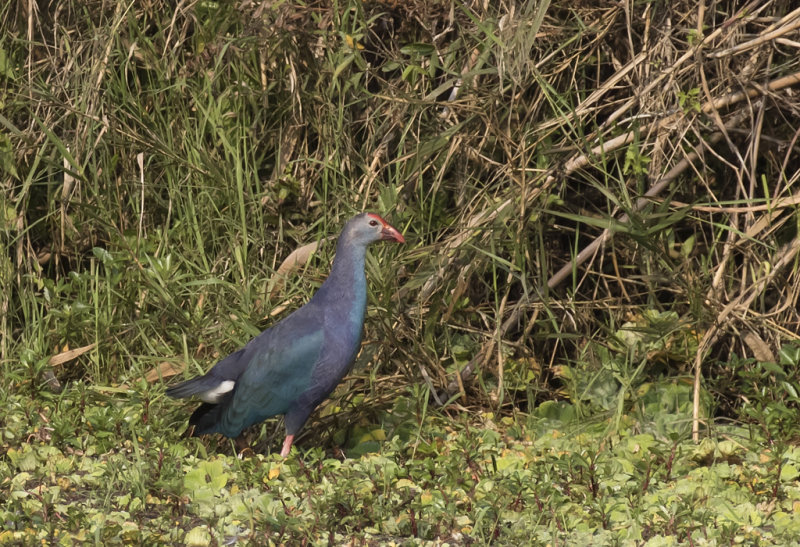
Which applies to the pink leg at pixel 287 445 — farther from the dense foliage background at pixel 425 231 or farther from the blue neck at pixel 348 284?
the blue neck at pixel 348 284

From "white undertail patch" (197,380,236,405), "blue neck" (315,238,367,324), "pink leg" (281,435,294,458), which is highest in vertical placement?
"blue neck" (315,238,367,324)

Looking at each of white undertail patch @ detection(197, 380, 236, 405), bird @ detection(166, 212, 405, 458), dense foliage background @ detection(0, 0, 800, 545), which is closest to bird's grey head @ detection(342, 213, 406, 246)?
bird @ detection(166, 212, 405, 458)

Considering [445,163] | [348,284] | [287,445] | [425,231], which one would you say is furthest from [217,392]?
[445,163]

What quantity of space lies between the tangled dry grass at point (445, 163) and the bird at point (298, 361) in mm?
300

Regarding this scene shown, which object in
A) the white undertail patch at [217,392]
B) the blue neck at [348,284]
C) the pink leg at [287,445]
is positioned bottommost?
the pink leg at [287,445]

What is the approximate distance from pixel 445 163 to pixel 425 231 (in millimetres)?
280

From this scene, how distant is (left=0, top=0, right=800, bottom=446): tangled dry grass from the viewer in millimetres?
4082

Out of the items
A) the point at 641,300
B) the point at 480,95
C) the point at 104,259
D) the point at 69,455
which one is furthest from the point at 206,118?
the point at 641,300

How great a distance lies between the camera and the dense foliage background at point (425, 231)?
3789mm

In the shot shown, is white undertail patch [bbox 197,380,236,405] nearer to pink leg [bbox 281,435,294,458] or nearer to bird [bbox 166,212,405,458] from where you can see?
bird [bbox 166,212,405,458]

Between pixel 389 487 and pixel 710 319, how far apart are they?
138 centimetres

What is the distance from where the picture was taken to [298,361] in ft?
12.0

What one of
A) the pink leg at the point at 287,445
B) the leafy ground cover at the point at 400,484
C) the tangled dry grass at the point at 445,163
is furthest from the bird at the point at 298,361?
the tangled dry grass at the point at 445,163

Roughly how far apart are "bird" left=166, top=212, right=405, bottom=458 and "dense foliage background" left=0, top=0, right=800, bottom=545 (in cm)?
19
